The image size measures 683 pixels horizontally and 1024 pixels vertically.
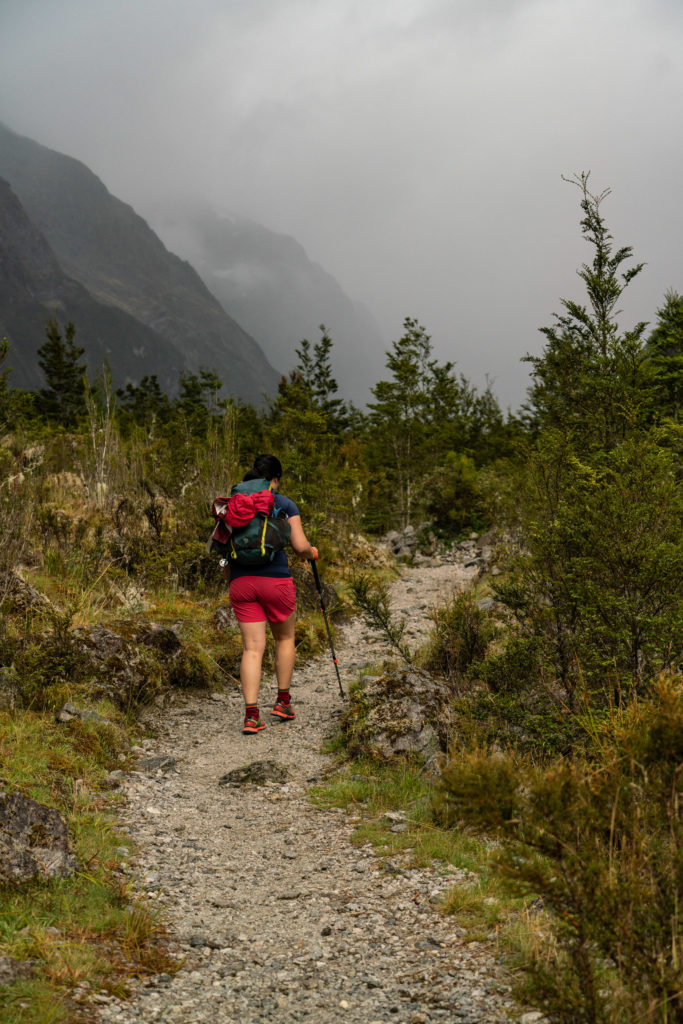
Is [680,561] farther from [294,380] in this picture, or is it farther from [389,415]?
[294,380]

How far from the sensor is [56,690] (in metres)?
5.14

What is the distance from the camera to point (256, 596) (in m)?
5.90

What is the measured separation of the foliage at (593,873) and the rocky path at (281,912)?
2.48ft

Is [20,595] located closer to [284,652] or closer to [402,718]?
[284,652]

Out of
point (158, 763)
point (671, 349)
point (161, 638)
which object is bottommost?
point (158, 763)

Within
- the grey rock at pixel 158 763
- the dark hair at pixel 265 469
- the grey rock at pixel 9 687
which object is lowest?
the grey rock at pixel 158 763

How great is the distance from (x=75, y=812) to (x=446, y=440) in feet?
75.3

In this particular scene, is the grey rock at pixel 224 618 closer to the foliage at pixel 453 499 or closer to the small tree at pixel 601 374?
the small tree at pixel 601 374

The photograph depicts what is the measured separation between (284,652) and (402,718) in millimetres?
1618

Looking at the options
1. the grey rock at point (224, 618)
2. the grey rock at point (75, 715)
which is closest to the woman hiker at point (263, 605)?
the grey rock at point (75, 715)

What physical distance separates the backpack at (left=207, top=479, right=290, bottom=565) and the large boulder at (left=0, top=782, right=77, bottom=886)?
291cm

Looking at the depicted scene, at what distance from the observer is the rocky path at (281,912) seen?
225cm

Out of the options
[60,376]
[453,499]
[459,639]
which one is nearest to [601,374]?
[459,639]

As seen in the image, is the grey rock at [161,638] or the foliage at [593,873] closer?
the foliage at [593,873]
